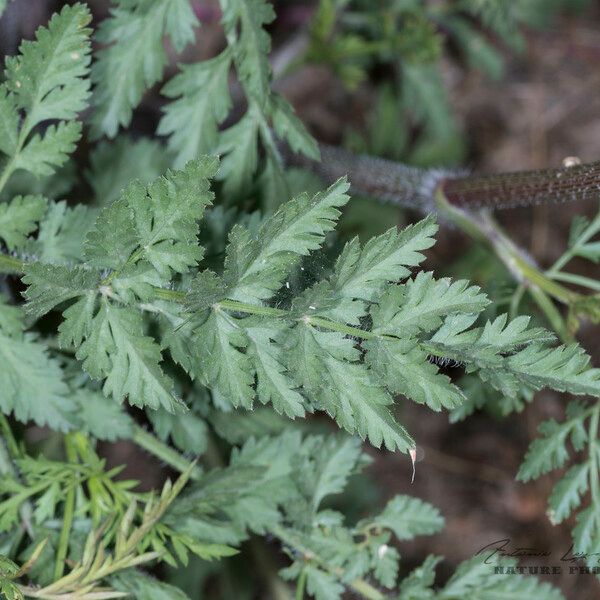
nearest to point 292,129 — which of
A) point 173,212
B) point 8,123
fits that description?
point 173,212

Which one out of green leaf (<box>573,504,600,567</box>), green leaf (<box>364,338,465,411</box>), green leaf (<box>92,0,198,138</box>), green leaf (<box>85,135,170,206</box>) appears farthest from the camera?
green leaf (<box>85,135,170,206</box>)

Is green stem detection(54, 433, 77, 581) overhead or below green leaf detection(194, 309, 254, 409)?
below

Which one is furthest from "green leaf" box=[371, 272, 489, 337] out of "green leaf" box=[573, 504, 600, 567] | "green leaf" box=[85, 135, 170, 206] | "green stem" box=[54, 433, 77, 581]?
"green leaf" box=[85, 135, 170, 206]

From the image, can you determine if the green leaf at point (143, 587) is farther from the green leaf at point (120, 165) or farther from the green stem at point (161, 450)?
the green leaf at point (120, 165)

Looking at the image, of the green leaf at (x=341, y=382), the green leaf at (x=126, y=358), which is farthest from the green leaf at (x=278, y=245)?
the green leaf at (x=126, y=358)

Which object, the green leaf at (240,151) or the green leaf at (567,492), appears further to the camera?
the green leaf at (240,151)

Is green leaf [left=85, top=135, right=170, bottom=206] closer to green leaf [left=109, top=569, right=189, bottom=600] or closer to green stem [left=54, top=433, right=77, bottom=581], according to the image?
green stem [left=54, top=433, right=77, bottom=581]

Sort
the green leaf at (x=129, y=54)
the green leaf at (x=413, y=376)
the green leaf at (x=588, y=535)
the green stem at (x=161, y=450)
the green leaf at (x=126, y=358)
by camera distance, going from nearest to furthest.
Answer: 1. the green leaf at (x=413, y=376)
2. the green leaf at (x=126, y=358)
3. the green leaf at (x=588, y=535)
4. the green leaf at (x=129, y=54)
5. the green stem at (x=161, y=450)
